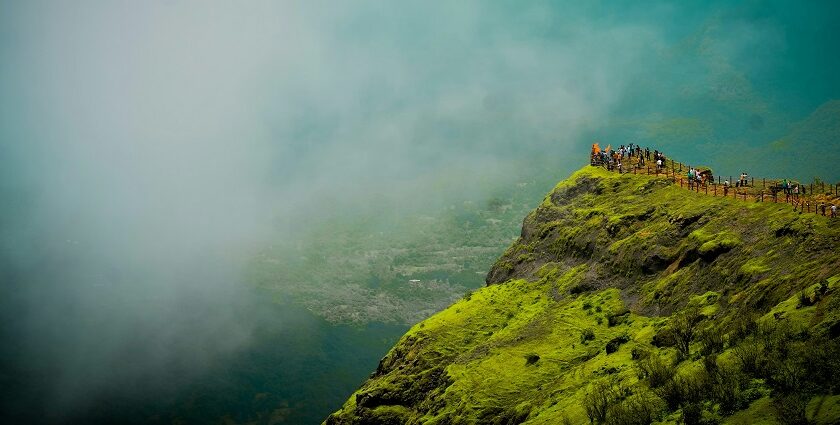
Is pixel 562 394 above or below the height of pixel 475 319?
below

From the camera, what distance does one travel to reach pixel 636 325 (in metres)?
72.4

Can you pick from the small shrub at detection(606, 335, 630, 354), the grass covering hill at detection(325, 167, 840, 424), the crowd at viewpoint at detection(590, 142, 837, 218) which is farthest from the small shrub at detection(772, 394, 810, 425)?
the crowd at viewpoint at detection(590, 142, 837, 218)

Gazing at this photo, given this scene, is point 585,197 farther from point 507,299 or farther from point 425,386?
point 425,386

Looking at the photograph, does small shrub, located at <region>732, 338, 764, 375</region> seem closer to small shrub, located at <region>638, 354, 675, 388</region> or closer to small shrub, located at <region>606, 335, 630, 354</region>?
small shrub, located at <region>638, 354, 675, 388</region>

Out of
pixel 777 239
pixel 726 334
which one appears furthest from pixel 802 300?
pixel 777 239

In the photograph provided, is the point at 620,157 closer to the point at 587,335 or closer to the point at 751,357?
the point at 587,335

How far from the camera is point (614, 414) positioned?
47.2 m

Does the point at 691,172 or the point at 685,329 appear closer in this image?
the point at 685,329

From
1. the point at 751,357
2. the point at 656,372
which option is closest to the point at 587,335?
the point at 656,372

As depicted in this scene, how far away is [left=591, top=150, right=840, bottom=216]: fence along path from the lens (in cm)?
6838

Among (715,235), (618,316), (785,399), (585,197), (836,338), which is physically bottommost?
(785,399)

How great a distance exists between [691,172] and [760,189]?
513 inches

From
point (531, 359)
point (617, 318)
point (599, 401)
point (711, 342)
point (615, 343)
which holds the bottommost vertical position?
point (599, 401)

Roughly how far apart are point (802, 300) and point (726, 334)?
643 centimetres
